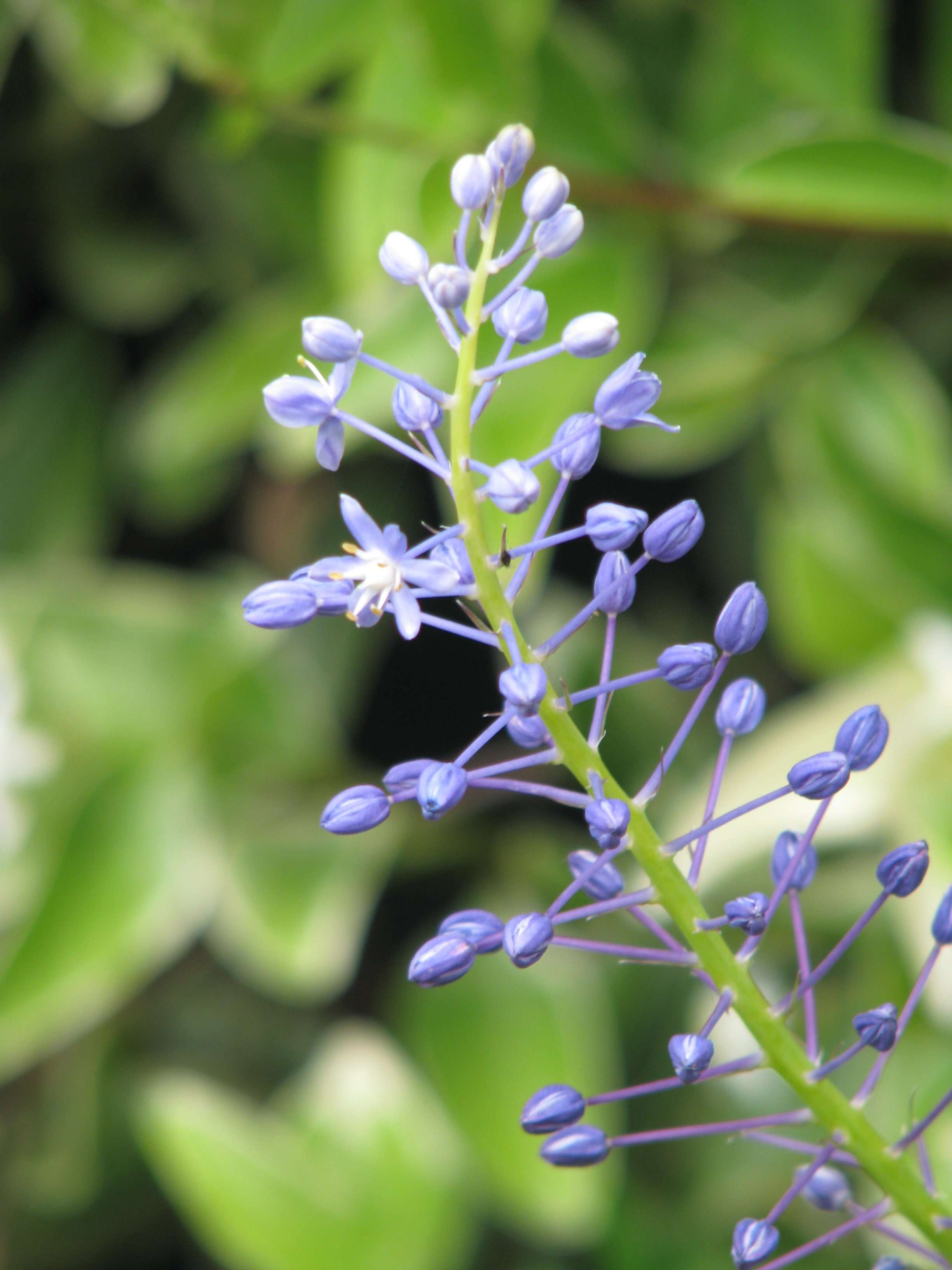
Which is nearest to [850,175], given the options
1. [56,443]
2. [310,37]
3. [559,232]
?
[310,37]

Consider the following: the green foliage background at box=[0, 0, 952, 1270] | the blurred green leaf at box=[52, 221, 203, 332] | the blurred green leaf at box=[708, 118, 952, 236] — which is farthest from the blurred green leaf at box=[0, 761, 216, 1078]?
the blurred green leaf at box=[708, 118, 952, 236]

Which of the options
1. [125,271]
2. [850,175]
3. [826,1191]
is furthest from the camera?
[125,271]

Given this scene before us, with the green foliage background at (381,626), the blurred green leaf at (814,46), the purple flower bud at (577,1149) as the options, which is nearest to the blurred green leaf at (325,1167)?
the green foliage background at (381,626)

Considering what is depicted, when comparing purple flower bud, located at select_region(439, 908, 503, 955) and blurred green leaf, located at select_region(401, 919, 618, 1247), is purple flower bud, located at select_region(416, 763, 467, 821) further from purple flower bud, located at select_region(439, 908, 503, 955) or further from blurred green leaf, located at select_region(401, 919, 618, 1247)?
blurred green leaf, located at select_region(401, 919, 618, 1247)

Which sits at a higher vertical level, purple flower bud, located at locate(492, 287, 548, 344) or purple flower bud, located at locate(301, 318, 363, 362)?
purple flower bud, located at locate(492, 287, 548, 344)

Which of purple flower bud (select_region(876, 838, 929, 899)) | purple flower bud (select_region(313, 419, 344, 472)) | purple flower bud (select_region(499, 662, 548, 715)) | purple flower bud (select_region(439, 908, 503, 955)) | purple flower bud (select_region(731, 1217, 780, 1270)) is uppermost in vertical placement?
purple flower bud (select_region(313, 419, 344, 472))

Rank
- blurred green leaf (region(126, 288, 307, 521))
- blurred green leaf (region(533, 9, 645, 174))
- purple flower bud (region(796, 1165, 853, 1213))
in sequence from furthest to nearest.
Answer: blurred green leaf (region(126, 288, 307, 521)), blurred green leaf (region(533, 9, 645, 174)), purple flower bud (region(796, 1165, 853, 1213))

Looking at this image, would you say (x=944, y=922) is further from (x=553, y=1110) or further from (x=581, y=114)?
(x=581, y=114)

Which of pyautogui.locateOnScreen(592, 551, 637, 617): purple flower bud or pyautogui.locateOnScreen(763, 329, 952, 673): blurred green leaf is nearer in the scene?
pyautogui.locateOnScreen(592, 551, 637, 617): purple flower bud
